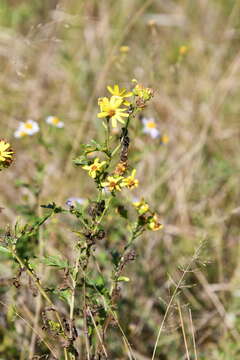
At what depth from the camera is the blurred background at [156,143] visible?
1.99 metres

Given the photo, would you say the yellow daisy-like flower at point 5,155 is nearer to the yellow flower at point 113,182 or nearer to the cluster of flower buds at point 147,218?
the yellow flower at point 113,182

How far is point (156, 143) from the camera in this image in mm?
2732

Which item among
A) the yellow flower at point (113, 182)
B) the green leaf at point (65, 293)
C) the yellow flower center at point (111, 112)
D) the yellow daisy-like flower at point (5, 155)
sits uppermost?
the yellow flower center at point (111, 112)

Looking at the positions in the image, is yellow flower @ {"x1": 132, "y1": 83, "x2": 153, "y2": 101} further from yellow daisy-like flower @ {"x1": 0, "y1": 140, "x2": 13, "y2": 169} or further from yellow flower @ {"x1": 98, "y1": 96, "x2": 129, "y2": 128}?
yellow daisy-like flower @ {"x1": 0, "y1": 140, "x2": 13, "y2": 169}

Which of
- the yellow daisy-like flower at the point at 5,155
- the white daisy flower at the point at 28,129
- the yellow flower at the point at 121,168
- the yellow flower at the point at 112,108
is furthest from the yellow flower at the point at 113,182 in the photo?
the white daisy flower at the point at 28,129

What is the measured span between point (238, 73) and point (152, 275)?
183cm

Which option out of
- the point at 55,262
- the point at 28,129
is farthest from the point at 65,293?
the point at 28,129

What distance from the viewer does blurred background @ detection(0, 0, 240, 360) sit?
78.2 inches

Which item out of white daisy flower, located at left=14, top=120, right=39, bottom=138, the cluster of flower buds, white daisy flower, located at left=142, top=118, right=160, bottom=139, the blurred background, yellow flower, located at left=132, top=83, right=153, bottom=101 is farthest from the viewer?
white daisy flower, located at left=142, top=118, right=160, bottom=139

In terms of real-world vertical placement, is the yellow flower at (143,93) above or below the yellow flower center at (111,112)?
above

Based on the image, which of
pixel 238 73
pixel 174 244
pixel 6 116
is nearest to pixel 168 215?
pixel 174 244

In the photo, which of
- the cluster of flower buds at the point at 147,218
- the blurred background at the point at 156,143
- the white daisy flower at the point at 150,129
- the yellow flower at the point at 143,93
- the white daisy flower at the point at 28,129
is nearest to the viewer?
the yellow flower at the point at 143,93

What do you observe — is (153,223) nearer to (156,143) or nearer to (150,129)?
(150,129)

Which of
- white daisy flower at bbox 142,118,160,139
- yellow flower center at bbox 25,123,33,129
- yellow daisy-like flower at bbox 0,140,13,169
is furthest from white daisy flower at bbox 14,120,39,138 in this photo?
A: yellow daisy-like flower at bbox 0,140,13,169
